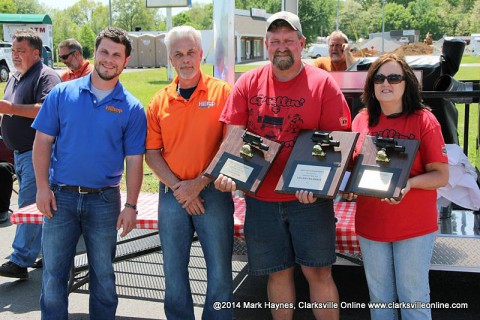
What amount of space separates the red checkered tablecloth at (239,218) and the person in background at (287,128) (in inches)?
22.3

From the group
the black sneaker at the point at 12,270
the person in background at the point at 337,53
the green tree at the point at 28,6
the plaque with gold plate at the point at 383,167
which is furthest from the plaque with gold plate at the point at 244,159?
the green tree at the point at 28,6

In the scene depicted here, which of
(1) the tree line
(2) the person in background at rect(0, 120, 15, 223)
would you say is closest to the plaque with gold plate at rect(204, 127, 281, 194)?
(1) the tree line

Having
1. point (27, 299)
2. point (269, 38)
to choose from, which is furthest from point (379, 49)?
point (27, 299)

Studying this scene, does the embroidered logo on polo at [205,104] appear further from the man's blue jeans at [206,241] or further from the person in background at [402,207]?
the person in background at [402,207]

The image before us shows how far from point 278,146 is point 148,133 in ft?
2.82

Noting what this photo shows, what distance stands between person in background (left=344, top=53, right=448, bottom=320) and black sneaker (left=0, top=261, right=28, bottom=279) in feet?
10.2

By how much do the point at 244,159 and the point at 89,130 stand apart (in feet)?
3.14

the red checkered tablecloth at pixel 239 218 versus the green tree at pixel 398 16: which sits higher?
the green tree at pixel 398 16

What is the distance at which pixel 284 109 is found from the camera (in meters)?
3.22

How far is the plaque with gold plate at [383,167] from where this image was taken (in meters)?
2.89

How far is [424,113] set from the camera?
3.10 metres

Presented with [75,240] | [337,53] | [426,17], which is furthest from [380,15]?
[75,240]

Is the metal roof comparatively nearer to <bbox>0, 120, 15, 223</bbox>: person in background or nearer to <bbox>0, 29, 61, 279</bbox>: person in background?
<bbox>0, 120, 15, 223</bbox>: person in background

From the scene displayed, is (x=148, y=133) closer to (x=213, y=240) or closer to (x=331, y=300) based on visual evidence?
(x=213, y=240)
